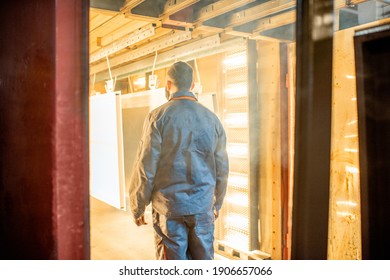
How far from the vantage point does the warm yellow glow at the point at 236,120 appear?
3.60m

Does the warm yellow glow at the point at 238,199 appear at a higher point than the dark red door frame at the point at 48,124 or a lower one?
lower

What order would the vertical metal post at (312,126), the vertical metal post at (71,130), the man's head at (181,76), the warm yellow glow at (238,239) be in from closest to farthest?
the vertical metal post at (71,130)
the vertical metal post at (312,126)
the man's head at (181,76)
the warm yellow glow at (238,239)

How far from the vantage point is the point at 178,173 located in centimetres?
219

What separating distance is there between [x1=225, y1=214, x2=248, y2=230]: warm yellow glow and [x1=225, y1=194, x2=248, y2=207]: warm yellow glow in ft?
0.41

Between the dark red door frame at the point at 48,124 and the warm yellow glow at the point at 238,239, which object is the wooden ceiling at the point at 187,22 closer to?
the dark red door frame at the point at 48,124

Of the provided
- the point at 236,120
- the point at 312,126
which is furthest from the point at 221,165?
the point at 236,120

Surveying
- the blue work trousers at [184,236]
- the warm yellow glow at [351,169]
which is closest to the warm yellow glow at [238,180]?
the warm yellow glow at [351,169]

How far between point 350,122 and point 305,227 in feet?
5.96

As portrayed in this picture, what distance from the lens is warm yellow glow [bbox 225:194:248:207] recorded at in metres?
3.61

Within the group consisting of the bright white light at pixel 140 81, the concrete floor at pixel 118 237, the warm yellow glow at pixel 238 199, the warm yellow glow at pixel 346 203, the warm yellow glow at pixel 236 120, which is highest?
the bright white light at pixel 140 81

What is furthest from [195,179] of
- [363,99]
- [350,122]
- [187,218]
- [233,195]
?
[233,195]

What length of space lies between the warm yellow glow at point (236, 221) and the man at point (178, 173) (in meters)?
1.33

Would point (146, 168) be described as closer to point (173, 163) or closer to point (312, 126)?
point (173, 163)

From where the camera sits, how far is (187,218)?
223 cm
